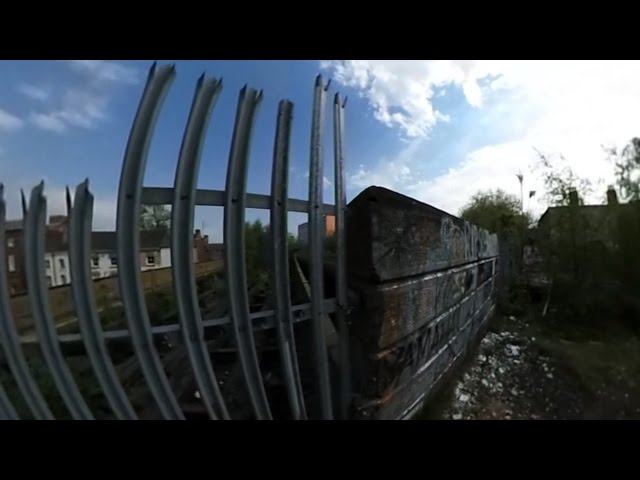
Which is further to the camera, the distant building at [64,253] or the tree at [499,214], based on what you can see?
the tree at [499,214]

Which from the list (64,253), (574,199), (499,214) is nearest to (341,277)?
(64,253)

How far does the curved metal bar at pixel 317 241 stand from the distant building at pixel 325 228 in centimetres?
4

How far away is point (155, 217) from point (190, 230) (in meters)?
0.17

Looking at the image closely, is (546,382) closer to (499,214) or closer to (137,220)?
(137,220)

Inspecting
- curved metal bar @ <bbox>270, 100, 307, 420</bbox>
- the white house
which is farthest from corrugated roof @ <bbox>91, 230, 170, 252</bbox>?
curved metal bar @ <bbox>270, 100, 307, 420</bbox>

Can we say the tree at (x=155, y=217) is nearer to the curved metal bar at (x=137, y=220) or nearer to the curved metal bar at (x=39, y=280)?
the curved metal bar at (x=137, y=220)

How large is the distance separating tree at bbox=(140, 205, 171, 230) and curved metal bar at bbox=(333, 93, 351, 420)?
986mm

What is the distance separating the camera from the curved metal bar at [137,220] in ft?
4.64

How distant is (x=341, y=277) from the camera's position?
6.56 feet

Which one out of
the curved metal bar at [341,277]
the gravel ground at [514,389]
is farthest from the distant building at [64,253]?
the gravel ground at [514,389]

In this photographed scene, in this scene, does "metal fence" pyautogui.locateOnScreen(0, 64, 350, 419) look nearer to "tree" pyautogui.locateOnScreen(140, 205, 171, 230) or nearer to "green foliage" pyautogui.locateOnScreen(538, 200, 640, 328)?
"tree" pyautogui.locateOnScreen(140, 205, 171, 230)

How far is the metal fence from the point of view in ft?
4.47
